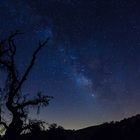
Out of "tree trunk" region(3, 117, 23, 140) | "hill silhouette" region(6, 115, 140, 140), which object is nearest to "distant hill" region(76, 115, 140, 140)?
"hill silhouette" region(6, 115, 140, 140)

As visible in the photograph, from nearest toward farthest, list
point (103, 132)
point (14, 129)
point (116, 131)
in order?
point (14, 129) → point (116, 131) → point (103, 132)

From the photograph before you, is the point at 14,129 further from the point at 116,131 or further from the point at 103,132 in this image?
the point at 116,131

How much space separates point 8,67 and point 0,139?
19.8 ft

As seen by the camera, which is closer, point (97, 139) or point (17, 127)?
point (17, 127)

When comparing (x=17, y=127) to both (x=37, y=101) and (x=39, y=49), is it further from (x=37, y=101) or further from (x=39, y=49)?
(x=39, y=49)

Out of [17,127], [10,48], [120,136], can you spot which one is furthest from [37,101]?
[120,136]

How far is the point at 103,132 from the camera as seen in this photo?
26.8m

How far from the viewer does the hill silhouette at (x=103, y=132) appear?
2455 centimetres

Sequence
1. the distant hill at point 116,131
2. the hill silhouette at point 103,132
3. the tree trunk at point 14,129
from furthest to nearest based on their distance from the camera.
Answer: the hill silhouette at point 103,132, the distant hill at point 116,131, the tree trunk at point 14,129

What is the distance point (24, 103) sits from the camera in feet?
84.8

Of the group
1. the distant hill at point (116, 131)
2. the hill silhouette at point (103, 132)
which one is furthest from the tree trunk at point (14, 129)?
the distant hill at point (116, 131)

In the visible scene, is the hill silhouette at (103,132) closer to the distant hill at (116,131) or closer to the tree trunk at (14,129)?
the distant hill at (116,131)

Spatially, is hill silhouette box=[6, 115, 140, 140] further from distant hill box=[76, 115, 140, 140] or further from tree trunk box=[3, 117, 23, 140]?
tree trunk box=[3, 117, 23, 140]

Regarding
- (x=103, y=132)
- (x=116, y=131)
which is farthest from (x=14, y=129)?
(x=116, y=131)
